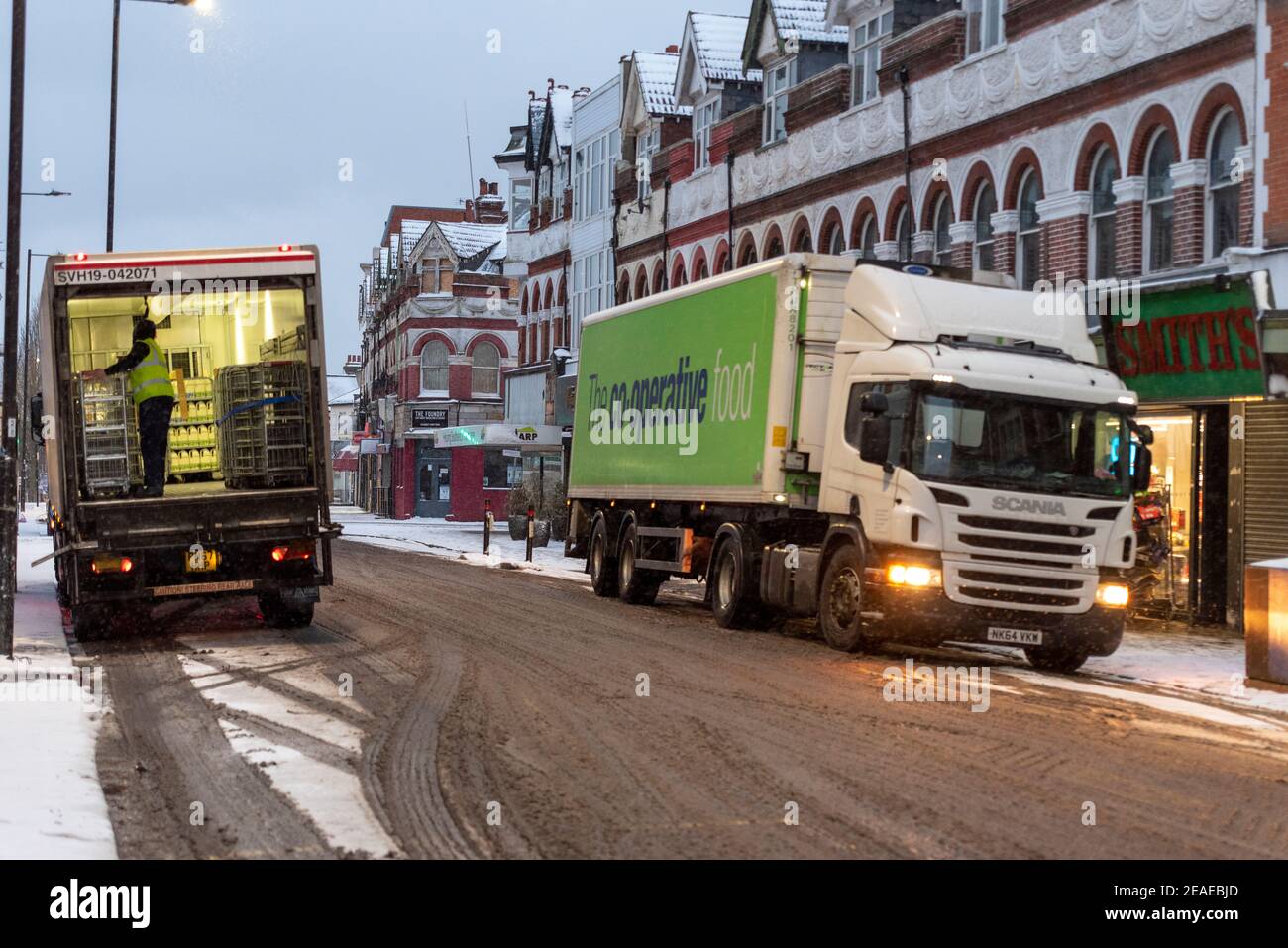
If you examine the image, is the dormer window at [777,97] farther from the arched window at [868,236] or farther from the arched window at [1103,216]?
the arched window at [1103,216]

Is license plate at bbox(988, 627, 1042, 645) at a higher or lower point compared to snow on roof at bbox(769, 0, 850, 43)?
lower

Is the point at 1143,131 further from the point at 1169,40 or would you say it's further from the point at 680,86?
the point at 680,86

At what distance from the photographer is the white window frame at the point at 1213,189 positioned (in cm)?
2200

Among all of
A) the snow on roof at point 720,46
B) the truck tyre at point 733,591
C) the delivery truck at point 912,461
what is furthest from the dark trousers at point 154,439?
the snow on roof at point 720,46

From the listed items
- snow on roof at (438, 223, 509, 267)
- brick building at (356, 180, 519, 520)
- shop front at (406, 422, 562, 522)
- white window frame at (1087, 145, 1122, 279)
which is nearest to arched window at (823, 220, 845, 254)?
white window frame at (1087, 145, 1122, 279)

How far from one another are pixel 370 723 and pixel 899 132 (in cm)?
2119

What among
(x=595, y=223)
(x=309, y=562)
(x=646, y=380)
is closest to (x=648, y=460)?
(x=646, y=380)

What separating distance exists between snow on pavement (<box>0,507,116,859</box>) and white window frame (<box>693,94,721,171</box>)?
994 inches

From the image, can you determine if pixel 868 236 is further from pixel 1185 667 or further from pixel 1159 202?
pixel 1185 667

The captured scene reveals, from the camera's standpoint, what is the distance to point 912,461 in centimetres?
1623

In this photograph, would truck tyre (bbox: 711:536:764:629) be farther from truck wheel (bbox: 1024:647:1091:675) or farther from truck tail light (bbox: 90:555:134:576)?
truck tail light (bbox: 90:555:134:576)

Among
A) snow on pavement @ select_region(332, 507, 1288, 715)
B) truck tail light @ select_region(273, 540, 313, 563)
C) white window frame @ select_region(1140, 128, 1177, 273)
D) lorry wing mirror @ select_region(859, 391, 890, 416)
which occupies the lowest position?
snow on pavement @ select_region(332, 507, 1288, 715)

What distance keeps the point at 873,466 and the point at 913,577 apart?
3.99ft

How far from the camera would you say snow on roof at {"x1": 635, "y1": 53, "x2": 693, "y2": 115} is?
45.2 metres
